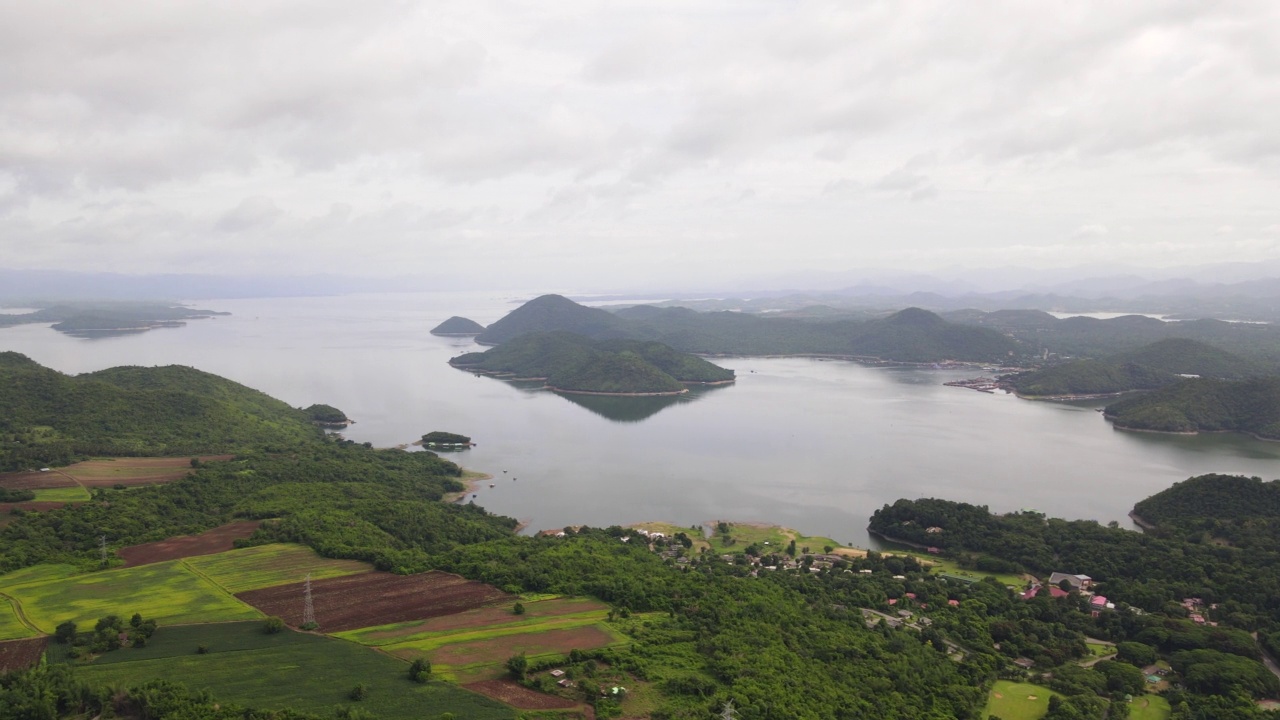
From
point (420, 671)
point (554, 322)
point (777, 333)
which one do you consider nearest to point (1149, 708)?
point (420, 671)

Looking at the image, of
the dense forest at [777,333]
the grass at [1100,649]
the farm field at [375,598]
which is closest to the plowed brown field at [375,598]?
the farm field at [375,598]

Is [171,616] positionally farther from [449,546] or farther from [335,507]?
[335,507]

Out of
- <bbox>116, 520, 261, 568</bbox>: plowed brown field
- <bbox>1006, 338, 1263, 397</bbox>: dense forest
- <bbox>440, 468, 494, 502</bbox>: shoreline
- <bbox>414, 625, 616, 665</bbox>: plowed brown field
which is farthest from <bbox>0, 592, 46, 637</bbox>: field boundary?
<bbox>1006, 338, 1263, 397</bbox>: dense forest

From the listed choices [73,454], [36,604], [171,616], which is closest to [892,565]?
[171,616]

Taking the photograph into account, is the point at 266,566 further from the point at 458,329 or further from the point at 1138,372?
the point at 458,329

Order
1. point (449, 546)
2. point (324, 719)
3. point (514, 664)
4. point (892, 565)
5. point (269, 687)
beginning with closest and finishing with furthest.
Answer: point (324, 719)
point (269, 687)
point (514, 664)
point (449, 546)
point (892, 565)

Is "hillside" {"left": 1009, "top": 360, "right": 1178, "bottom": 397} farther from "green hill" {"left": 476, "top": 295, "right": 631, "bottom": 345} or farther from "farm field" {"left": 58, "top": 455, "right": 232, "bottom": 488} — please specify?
"farm field" {"left": 58, "top": 455, "right": 232, "bottom": 488}

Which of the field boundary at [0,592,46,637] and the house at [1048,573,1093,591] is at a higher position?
the field boundary at [0,592,46,637]
